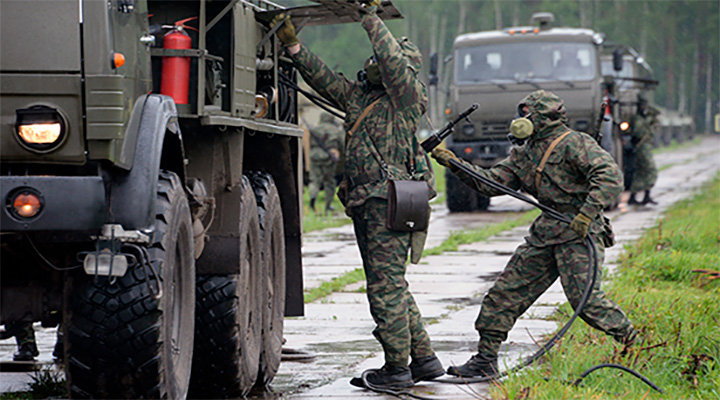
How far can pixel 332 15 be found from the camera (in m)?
6.93

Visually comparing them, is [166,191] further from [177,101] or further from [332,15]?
[332,15]

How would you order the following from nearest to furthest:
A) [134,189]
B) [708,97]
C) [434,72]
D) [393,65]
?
[134,189] < [393,65] < [434,72] < [708,97]

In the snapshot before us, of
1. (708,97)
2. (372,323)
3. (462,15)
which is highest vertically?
(462,15)

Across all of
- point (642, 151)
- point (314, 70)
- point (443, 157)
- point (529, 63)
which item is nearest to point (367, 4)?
point (314, 70)

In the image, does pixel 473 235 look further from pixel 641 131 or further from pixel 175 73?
pixel 175 73

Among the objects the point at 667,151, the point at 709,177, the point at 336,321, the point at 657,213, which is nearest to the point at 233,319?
the point at 336,321

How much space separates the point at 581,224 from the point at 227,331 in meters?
1.93

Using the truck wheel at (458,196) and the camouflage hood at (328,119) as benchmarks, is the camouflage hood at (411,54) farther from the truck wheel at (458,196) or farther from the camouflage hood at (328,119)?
the camouflage hood at (328,119)

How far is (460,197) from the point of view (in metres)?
20.1

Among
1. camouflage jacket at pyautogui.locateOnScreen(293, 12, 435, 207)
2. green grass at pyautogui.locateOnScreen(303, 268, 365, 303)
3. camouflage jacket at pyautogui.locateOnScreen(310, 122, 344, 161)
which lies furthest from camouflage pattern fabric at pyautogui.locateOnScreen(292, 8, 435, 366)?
camouflage jacket at pyautogui.locateOnScreen(310, 122, 344, 161)

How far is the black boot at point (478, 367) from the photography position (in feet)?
22.5

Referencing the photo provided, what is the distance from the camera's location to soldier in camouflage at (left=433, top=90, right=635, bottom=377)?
667cm

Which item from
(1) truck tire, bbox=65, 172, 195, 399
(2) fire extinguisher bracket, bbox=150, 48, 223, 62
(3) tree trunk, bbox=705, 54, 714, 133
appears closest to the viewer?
(1) truck tire, bbox=65, 172, 195, 399

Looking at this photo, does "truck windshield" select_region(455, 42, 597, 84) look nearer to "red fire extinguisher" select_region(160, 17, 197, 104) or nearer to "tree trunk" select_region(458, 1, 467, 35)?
"red fire extinguisher" select_region(160, 17, 197, 104)
